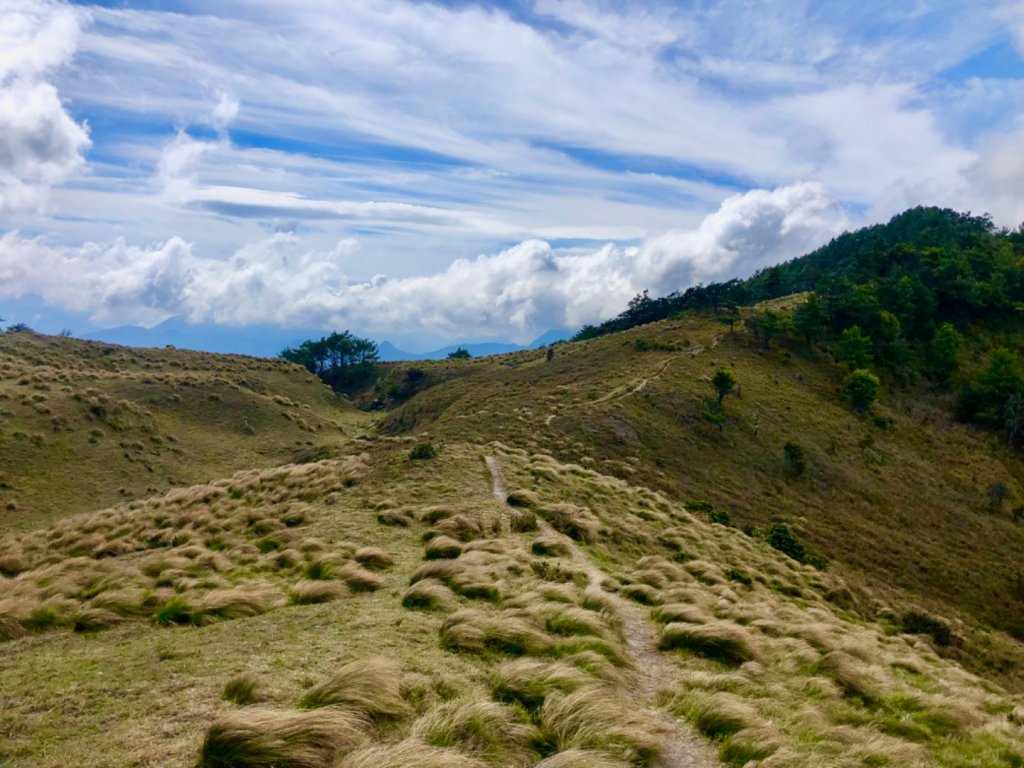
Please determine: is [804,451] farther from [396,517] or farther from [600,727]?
[600,727]

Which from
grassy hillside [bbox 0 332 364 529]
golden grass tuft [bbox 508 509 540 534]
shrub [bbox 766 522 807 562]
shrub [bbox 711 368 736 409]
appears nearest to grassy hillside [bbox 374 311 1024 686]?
shrub [bbox 766 522 807 562]

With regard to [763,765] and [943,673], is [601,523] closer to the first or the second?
[943,673]

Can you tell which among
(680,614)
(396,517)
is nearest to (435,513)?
(396,517)

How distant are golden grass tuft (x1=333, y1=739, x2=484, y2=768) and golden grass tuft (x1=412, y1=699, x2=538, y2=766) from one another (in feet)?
1.08

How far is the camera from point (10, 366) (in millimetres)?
56875

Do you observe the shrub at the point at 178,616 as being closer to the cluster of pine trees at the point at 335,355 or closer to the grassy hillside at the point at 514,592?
the grassy hillside at the point at 514,592

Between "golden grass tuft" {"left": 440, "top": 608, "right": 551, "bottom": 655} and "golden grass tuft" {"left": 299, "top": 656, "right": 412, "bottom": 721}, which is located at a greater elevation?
"golden grass tuft" {"left": 299, "top": 656, "right": 412, "bottom": 721}

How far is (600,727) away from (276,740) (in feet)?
11.7

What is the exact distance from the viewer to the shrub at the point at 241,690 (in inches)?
267

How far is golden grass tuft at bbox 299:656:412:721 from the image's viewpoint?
21.6 ft

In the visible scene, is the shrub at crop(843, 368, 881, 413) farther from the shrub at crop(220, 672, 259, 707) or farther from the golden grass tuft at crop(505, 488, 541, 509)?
the shrub at crop(220, 672, 259, 707)

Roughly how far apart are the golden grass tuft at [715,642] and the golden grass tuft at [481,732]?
530 centimetres

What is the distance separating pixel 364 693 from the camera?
6711 millimetres

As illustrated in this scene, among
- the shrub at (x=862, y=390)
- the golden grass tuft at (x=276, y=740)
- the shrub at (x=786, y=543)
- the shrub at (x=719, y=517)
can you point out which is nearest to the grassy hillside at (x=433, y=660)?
the golden grass tuft at (x=276, y=740)
